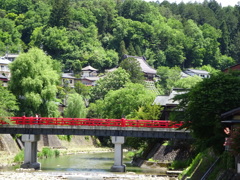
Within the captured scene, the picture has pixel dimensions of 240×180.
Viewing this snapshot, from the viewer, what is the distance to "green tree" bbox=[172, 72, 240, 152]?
1559 inches

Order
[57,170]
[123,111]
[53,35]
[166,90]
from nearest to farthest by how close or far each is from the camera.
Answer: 1. [57,170]
2. [123,111]
3. [166,90]
4. [53,35]

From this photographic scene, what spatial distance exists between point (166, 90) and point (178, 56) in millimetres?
44247

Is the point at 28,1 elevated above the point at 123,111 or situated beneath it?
elevated above

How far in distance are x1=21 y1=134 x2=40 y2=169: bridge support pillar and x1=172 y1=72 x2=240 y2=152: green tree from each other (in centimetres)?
1759

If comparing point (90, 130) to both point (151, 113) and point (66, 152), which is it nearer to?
point (151, 113)

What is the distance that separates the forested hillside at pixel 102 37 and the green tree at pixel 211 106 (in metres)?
110

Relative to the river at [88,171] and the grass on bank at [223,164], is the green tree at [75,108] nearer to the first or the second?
the river at [88,171]

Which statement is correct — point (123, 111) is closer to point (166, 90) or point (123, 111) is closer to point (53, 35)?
point (166, 90)

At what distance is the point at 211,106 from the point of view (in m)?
40.4

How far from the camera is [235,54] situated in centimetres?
18925

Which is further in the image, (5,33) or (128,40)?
(128,40)

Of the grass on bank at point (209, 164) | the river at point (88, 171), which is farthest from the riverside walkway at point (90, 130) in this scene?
the grass on bank at point (209, 164)

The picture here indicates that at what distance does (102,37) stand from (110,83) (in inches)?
3086

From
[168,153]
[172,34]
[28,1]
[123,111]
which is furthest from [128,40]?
[168,153]
